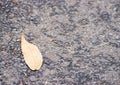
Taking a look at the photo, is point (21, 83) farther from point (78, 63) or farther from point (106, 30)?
Result: point (106, 30)

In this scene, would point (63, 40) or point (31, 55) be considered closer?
point (31, 55)

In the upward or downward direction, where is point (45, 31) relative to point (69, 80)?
upward

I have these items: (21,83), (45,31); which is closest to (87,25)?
(45,31)

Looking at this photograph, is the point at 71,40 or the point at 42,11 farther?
the point at 42,11
